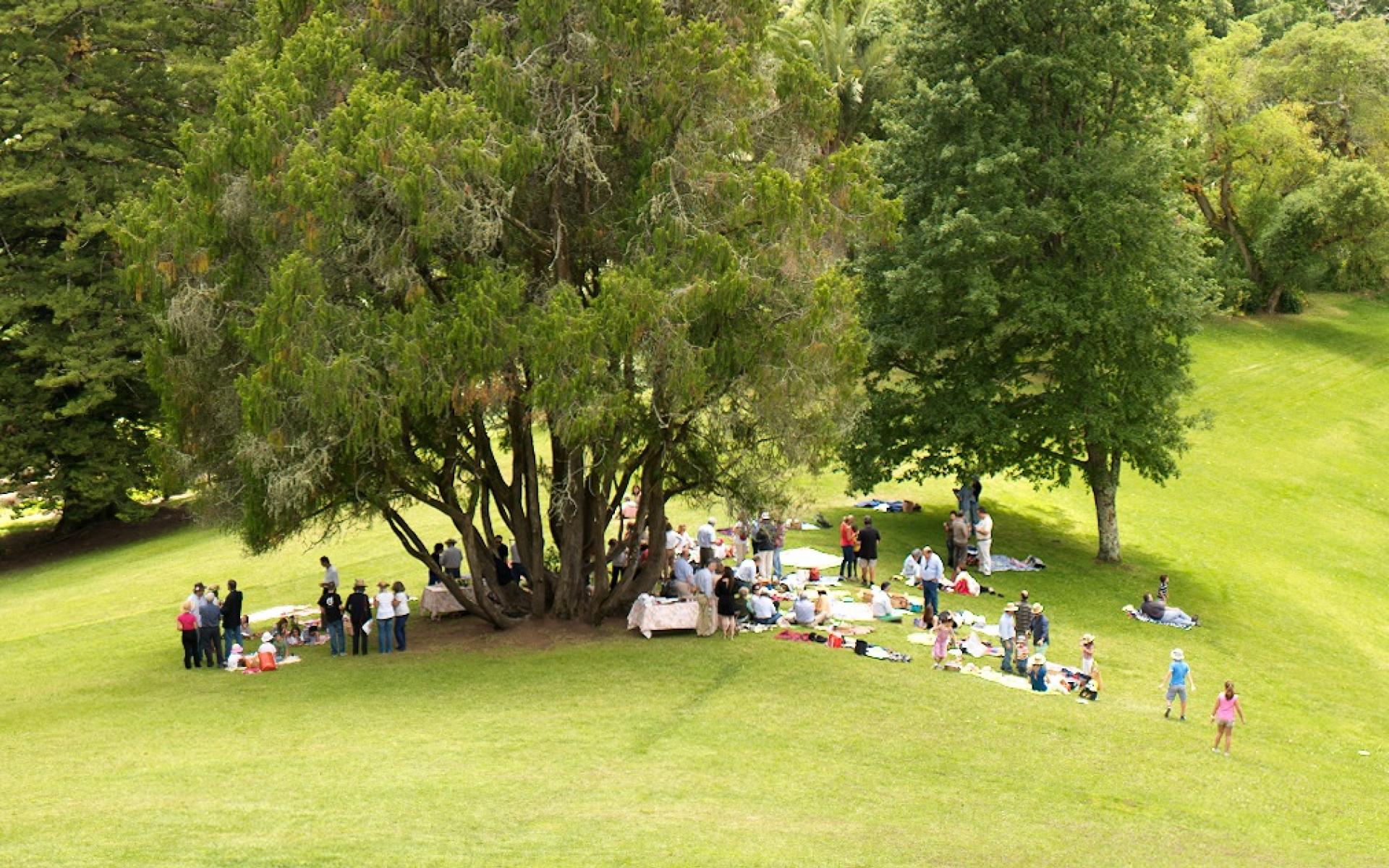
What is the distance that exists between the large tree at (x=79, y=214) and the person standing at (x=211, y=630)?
1800cm

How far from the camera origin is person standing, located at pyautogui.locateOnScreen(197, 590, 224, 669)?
26.5m

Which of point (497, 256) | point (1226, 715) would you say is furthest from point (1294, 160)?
point (497, 256)

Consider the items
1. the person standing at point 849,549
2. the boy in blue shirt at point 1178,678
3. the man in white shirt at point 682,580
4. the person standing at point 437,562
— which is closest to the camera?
the boy in blue shirt at point 1178,678

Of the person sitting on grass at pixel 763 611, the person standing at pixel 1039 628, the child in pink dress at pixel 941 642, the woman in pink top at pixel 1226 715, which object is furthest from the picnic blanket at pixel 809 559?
the woman in pink top at pixel 1226 715

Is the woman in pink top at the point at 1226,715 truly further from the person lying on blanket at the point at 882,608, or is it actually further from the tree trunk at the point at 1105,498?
the tree trunk at the point at 1105,498

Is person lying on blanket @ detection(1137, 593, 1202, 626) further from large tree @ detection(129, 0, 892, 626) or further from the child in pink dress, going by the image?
large tree @ detection(129, 0, 892, 626)

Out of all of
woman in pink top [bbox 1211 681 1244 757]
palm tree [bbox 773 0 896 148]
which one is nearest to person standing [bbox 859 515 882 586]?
woman in pink top [bbox 1211 681 1244 757]

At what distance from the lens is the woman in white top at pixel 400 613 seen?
27.2 m

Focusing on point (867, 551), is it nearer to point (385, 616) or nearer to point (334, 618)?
point (385, 616)

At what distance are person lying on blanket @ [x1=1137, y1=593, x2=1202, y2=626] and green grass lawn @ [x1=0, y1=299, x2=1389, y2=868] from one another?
0.51m

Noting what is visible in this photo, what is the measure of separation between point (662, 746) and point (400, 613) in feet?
26.0

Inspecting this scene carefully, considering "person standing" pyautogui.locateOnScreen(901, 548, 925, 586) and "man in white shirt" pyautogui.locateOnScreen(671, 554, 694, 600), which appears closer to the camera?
"man in white shirt" pyautogui.locateOnScreen(671, 554, 694, 600)

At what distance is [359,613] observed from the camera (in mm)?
26969

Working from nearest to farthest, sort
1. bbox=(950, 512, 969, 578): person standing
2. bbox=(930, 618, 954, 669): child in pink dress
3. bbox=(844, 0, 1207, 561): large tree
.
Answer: bbox=(930, 618, 954, 669): child in pink dress < bbox=(950, 512, 969, 578): person standing < bbox=(844, 0, 1207, 561): large tree
